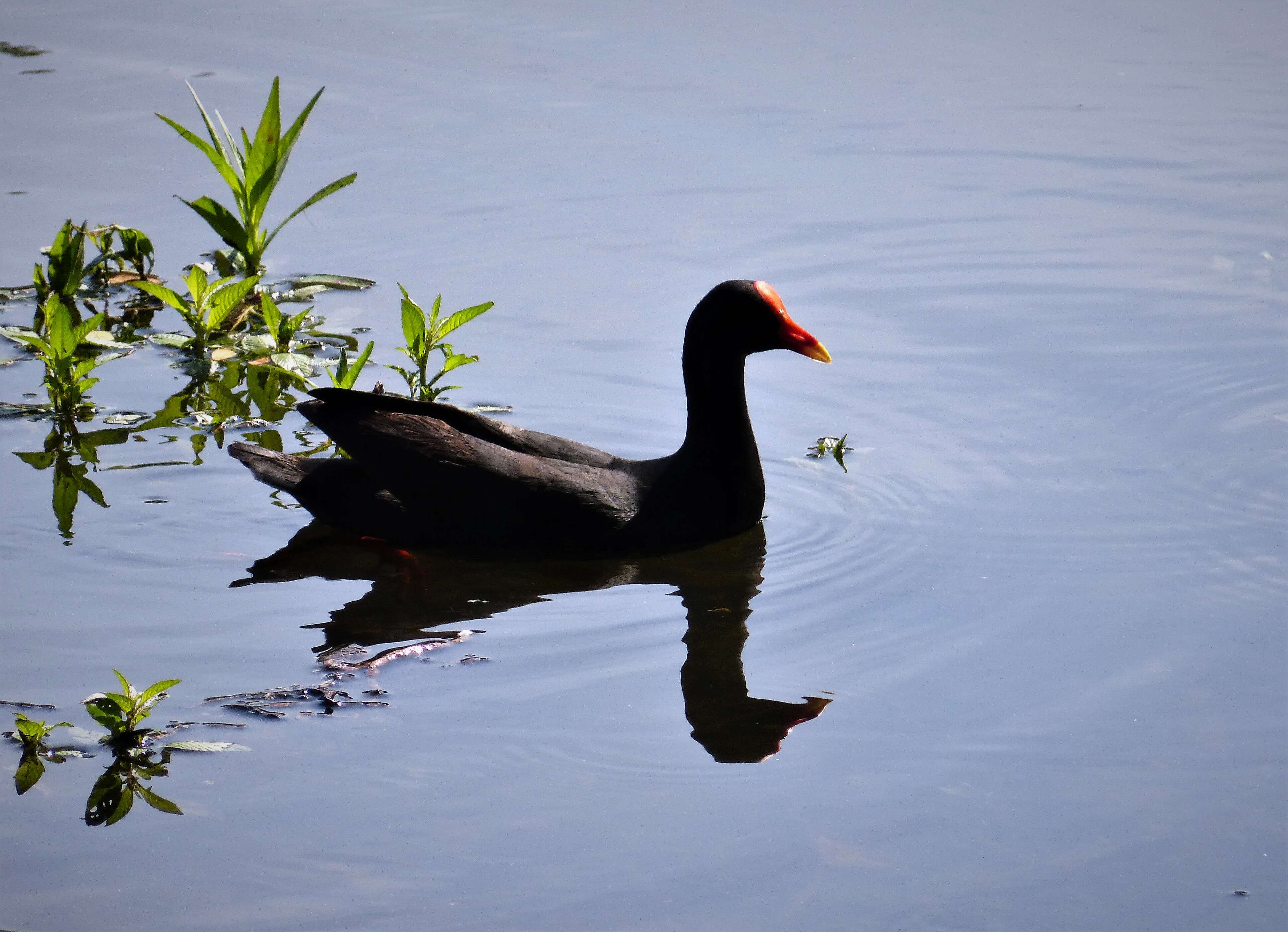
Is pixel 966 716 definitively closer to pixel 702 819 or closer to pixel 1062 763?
pixel 1062 763

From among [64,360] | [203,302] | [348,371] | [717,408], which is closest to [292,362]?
[348,371]

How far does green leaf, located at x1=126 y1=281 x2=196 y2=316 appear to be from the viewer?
7223 mm

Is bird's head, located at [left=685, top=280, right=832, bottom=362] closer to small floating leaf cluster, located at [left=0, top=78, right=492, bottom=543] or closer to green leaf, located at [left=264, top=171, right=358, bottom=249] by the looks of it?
small floating leaf cluster, located at [left=0, top=78, right=492, bottom=543]

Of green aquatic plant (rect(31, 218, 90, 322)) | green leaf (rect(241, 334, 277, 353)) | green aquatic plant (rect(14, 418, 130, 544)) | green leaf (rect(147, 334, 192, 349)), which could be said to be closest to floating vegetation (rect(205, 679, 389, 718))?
green aquatic plant (rect(14, 418, 130, 544))

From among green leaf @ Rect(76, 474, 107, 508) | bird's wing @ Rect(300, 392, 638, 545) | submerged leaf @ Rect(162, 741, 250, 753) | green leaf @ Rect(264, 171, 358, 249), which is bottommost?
submerged leaf @ Rect(162, 741, 250, 753)

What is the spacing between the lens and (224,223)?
804 centimetres

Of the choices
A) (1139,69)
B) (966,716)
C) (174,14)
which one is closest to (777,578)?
(966,716)

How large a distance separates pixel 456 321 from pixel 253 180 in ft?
6.11

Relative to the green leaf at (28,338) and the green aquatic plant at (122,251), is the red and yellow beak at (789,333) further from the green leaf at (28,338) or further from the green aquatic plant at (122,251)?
the green aquatic plant at (122,251)

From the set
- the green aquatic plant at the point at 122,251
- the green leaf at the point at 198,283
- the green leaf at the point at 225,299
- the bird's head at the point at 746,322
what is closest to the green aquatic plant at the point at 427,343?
the green leaf at the point at 225,299

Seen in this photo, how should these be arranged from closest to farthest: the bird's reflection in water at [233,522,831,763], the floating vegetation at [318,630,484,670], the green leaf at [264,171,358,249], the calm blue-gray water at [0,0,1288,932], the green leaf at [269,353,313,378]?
the calm blue-gray water at [0,0,1288,932] → the bird's reflection in water at [233,522,831,763] → the floating vegetation at [318,630,484,670] → the green leaf at [269,353,313,378] → the green leaf at [264,171,358,249]

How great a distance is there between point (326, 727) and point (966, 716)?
197 centimetres

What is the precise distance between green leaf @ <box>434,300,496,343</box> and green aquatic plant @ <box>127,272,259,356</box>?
1068 millimetres

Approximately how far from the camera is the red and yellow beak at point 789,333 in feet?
20.5
